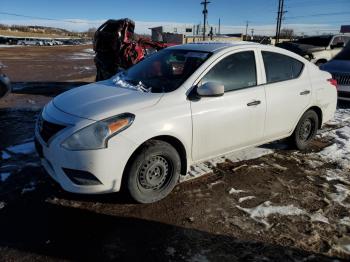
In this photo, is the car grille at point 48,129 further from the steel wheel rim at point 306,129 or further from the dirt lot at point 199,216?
the steel wheel rim at point 306,129

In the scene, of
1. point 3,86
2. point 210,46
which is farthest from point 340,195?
point 3,86

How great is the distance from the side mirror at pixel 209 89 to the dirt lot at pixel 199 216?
1.17 metres

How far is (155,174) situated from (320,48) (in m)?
13.3

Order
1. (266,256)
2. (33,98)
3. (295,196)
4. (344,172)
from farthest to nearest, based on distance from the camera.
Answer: (33,98)
(344,172)
(295,196)
(266,256)

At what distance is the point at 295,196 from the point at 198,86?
1731 mm

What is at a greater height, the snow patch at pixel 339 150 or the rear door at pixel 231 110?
the rear door at pixel 231 110

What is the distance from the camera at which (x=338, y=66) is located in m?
9.73

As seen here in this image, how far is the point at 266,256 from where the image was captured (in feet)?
10.0

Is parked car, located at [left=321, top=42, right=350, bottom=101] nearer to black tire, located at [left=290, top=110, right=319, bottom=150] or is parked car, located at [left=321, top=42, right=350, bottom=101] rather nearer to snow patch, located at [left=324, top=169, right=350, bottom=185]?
black tire, located at [left=290, top=110, right=319, bottom=150]

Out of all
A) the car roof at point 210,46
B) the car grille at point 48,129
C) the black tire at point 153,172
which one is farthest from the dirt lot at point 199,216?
the car roof at point 210,46

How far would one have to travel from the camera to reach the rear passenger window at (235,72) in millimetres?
4314

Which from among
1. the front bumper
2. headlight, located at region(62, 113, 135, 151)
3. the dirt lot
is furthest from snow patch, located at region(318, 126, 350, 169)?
headlight, located at region(62, 113, 135, 151)

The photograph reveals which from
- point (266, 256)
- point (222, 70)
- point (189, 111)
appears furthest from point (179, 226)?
point (222, 70)

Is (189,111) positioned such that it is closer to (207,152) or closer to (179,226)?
(207,152)
